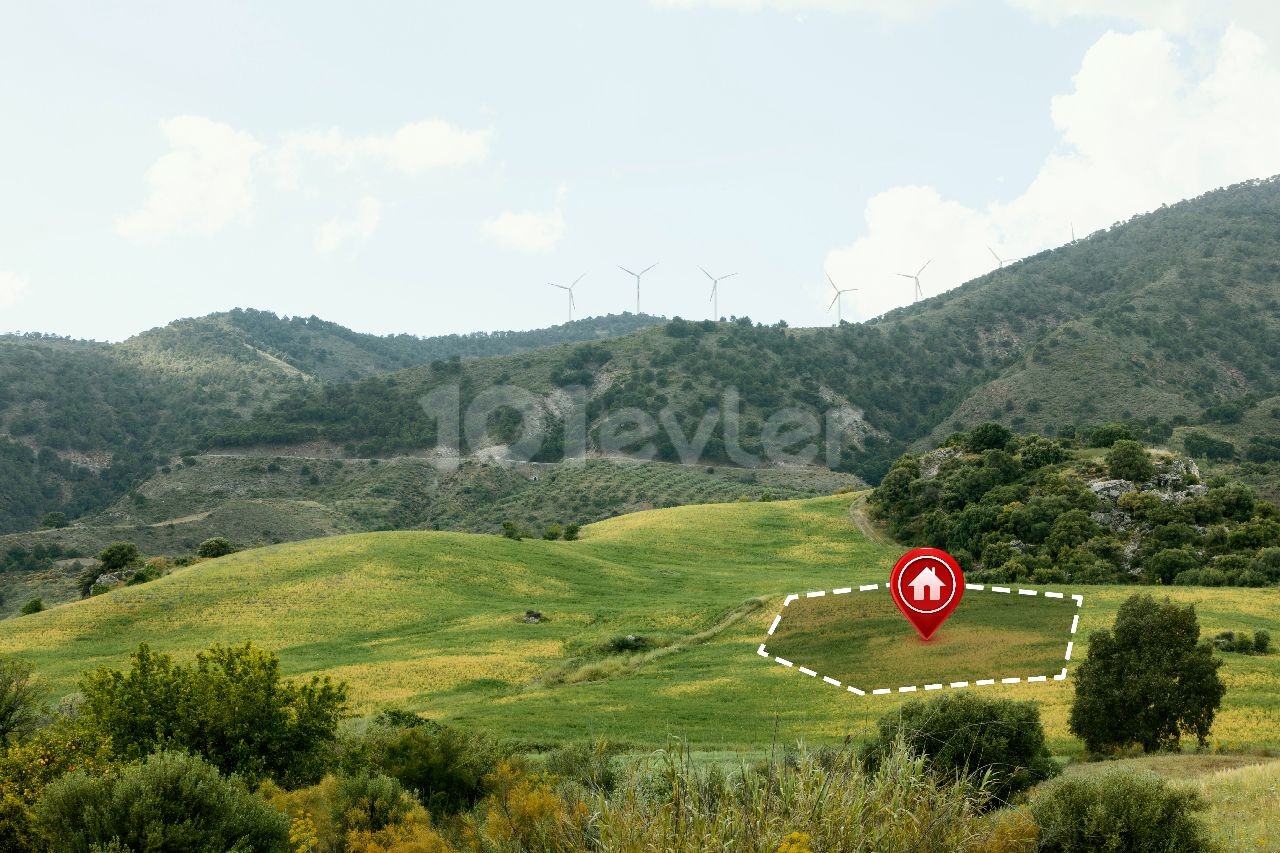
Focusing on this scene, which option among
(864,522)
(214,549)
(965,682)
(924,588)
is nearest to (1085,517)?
(864,522)

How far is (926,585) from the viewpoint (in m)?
16.8

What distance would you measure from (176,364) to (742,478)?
351 feet

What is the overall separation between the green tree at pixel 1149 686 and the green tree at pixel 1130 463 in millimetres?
51616

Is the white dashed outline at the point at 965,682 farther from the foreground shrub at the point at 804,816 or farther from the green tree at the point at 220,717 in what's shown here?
the foreground shrub at the point at 804,816

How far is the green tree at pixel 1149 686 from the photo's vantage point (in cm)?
2944

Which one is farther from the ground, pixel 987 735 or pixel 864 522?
pixel 864 522

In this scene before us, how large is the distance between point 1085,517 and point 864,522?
72.7ft

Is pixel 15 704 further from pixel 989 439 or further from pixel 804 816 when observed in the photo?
pixel 989 439

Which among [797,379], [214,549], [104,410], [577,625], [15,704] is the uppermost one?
[797,379]

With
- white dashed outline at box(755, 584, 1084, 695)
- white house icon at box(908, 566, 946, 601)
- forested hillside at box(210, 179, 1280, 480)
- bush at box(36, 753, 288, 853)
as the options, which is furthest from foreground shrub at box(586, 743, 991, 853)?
forested hillside at box(210, 179, 1280, 480)

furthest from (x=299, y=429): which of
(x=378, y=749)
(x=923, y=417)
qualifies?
(x=378, y=749)

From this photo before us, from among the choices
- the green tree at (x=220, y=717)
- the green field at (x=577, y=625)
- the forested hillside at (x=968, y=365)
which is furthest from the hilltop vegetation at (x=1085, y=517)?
the green tree at (x=220, y=717)

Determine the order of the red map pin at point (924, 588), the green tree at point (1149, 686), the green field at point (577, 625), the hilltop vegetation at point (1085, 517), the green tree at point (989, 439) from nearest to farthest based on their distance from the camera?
1. the red map pin at point (924, 588)
2. the green tree at point (1149, 686)
3. the green field at point (577, 625)
4. the hilltop vegetation at point (1085, 517)
5. the green tree at point (989, 439)

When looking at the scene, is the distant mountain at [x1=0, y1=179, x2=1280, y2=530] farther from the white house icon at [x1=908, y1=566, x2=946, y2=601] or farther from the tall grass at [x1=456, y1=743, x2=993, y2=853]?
the tall grass at [x1=456, y1=743, x2=993, y2=853]
